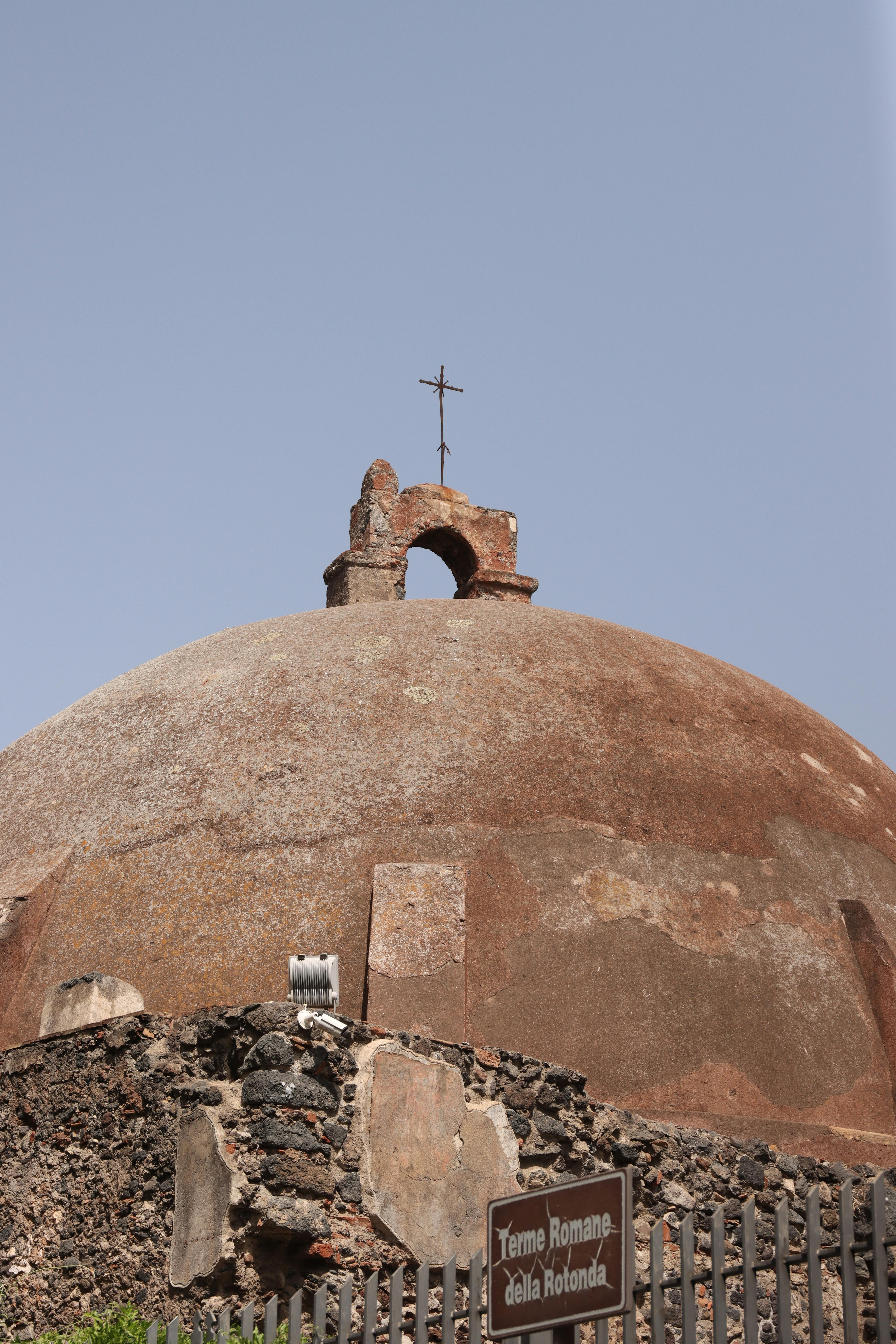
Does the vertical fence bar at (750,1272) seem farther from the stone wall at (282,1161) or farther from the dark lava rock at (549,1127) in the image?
the dark lava rock at (549,1127)

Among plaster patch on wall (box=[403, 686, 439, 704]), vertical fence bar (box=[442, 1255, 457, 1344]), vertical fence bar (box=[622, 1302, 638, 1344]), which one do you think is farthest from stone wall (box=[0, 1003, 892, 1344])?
plaster patch on wall (box=[403, 686, 439, 704])

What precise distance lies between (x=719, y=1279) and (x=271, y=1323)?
1490 millimetres

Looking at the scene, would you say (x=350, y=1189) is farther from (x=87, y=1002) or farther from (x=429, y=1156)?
(x=87, y=1002)

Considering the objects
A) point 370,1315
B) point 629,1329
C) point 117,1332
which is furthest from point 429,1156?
point 629,1329

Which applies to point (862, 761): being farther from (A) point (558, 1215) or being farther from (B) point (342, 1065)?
(A) point (558, 1215)

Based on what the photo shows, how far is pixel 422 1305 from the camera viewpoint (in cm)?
431

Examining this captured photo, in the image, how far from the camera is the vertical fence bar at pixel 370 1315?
4316 millimetres

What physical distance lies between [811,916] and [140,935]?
373 centimetres

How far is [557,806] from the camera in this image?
8.17 meters

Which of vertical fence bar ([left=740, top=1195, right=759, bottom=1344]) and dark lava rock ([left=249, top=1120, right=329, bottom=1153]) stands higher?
dark lava rock ([left=249, top=1120, right=329, bottom=1153])

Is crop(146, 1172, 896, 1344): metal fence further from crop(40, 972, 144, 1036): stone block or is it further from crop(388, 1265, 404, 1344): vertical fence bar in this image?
crop(40, 972, 144, 1036): stone block

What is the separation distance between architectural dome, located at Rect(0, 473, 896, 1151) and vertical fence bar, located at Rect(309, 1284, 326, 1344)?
2.72 meters

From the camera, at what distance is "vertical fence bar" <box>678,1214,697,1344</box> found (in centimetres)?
383

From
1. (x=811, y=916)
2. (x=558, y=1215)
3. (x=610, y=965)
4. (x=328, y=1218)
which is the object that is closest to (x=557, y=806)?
(x=610, y=965)
